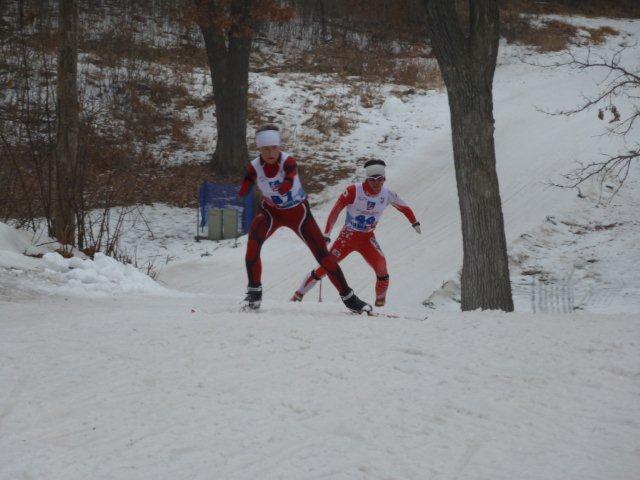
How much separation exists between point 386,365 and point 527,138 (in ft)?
56.6

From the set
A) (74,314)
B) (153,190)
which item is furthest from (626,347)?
(153,190)

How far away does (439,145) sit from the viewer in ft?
66.1

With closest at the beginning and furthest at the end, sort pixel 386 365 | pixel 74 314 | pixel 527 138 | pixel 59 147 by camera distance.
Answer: pixel 386 365 → pixel 74 314 → pixel 59 147 → pixel 527 138

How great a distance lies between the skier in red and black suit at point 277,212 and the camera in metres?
6.37

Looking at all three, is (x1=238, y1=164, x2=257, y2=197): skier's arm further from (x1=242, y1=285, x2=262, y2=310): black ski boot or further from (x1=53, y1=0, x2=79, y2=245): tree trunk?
(x1=53, y1=0, x2=79, y2=245): tree trunk

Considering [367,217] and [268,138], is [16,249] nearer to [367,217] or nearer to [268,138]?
[268,138]

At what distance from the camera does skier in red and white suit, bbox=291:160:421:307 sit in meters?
8.80

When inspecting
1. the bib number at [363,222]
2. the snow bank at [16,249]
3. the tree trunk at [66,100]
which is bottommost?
the snow bank at [16,249]

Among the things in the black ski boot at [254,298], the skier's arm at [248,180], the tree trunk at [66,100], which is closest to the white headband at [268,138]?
the skier's arm at [248,180]

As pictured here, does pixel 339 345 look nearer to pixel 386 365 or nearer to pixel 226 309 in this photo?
pixel 386 365

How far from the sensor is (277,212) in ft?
21.7

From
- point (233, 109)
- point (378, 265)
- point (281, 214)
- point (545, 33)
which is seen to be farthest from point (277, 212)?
point (545, 33)

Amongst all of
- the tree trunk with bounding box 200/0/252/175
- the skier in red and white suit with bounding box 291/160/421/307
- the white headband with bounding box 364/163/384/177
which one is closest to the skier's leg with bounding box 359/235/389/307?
the skier in red and white suit with bounding box 291/160/421/307

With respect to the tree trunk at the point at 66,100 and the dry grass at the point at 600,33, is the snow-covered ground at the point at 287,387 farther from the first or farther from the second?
the dry grass at the point at 600,33
